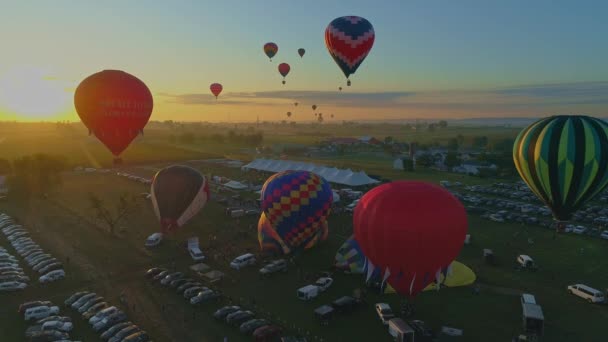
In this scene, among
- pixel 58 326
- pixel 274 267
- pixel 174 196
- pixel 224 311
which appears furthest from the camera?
pixel 174 196

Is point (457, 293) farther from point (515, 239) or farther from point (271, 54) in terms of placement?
point (271, 54)

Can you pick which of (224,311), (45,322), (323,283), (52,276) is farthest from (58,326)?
(323,283)

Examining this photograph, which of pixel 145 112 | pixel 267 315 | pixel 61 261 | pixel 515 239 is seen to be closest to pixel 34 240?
pixel 61 261

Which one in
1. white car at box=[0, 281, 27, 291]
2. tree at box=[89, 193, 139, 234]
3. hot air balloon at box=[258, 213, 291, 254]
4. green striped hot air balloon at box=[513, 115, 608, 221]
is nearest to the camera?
green striped hot air balloon at box=[513, 115, 608, 221]

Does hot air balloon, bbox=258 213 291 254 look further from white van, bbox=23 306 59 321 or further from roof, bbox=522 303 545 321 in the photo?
roof, bbox=522 303 545 321

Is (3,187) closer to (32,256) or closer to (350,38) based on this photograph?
(32,256)

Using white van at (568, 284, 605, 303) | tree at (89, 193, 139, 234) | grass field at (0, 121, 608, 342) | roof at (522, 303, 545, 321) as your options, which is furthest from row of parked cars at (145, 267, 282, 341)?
white van at (568, 284, 605, 303)
